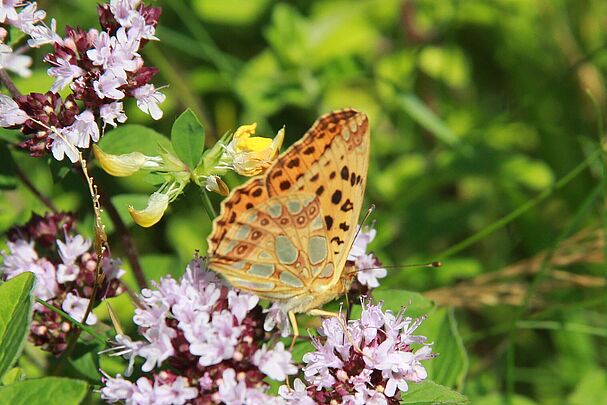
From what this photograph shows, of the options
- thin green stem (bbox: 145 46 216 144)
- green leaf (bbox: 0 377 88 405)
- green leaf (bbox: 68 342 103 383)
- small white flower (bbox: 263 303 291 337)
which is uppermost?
thin green stem (bbox: 145 46 216 144)

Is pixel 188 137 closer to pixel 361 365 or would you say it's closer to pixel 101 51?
pixel 101 51

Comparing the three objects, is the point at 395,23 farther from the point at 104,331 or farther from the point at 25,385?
the point at 25,385

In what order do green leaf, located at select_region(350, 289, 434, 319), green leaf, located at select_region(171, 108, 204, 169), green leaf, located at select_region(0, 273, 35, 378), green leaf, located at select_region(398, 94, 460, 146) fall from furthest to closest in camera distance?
green leaf, located at select_region(398, 94, 460, 146), green leaf, located at select_region(350, 289, 434, 319), green leaf, located at select_region(171, 108, 204, 169), green leaf, located at select_region(0, 273, 35, 378)

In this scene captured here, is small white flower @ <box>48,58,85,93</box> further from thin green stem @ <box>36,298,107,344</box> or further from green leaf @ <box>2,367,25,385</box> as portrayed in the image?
green leaf @ <box>2,367,25,385</box>

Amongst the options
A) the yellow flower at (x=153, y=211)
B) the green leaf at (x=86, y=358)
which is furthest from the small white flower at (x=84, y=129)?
the green leaf at (x=86, y=358)

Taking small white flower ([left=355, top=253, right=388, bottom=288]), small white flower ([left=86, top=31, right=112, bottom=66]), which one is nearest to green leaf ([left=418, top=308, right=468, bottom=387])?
small white flower ([left=355, top=253, right=388, bottom=288])

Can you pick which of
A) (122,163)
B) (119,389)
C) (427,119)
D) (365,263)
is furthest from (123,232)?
(427,119)
